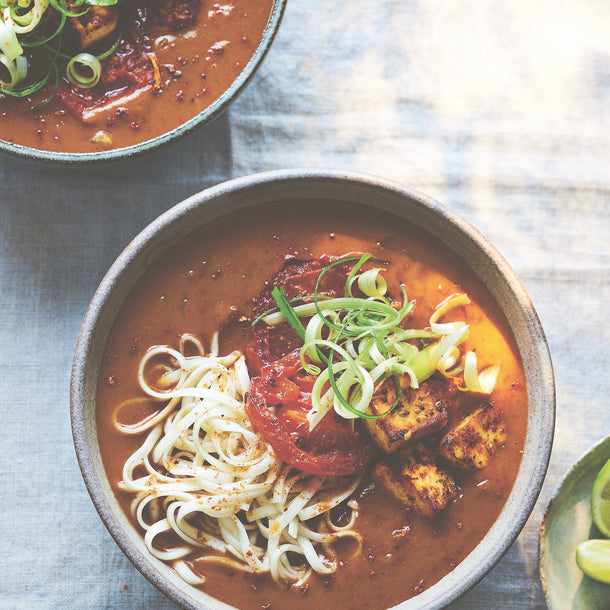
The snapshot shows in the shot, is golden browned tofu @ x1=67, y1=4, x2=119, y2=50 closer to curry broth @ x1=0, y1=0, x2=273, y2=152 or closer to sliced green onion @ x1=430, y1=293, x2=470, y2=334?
curry broth @ x1=0, y1=0, x2=273, y2=152

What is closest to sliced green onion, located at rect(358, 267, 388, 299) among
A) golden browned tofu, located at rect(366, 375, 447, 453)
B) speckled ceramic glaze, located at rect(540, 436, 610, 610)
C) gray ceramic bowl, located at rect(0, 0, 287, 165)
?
golden browned tofu, located at rect(366, 375, 447, 453)

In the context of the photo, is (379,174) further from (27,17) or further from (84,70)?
(27,17)

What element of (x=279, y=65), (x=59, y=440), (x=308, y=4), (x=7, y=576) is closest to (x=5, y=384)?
(x=59, y=440)

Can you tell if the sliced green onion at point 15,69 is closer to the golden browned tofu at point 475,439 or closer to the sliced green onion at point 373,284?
the sliced green onion at point 373,284

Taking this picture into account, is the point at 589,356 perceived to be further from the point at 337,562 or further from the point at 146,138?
the point at 146,138

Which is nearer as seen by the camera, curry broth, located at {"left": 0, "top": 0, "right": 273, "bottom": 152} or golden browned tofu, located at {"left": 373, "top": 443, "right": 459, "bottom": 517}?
golden browned tofu, located at {"left": 373, "top": 443, "right": 459, "bottom": 517}

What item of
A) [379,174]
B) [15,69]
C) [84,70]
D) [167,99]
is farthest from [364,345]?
[15,69]
